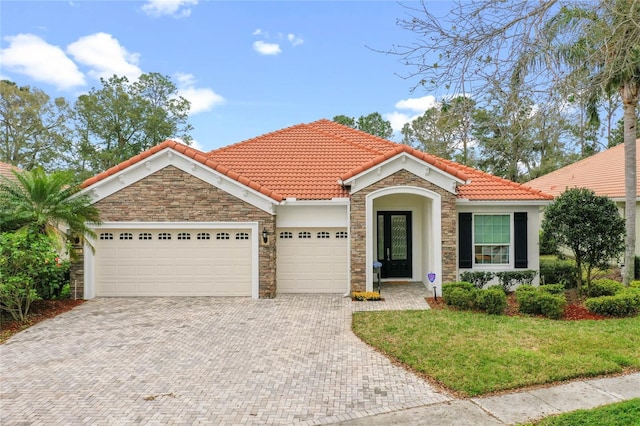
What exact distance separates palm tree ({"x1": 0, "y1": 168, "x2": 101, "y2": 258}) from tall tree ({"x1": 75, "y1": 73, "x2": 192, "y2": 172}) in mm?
22298

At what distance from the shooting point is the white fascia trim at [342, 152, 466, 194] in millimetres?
12703

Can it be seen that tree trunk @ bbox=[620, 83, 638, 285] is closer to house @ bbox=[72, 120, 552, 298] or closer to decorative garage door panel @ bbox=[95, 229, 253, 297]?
house @ bbox=[72, 120, 552, 298]

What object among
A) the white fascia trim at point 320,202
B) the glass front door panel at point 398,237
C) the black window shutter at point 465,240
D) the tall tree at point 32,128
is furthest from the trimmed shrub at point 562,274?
the tall tree at point 32,128

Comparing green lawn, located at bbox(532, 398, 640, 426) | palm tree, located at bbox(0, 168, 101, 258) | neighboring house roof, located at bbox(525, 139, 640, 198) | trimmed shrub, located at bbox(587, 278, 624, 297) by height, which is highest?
neighboring house roof, located at bbox(525, 139, 640, 198)

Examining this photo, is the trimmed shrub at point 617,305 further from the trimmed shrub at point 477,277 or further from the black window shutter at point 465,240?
the black window shutter at point 465,240

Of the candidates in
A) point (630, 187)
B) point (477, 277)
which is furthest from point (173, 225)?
point (630, 187)

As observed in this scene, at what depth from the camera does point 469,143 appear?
17.6ft

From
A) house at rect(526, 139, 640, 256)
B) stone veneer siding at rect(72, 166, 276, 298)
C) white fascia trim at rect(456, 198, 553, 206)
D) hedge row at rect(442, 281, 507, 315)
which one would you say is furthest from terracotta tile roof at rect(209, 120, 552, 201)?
house at rect(526, 139, 640, 256)

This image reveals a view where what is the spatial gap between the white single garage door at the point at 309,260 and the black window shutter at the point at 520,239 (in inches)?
223

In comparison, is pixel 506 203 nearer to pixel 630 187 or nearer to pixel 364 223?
pixel 630 187

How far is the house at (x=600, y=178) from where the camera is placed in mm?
17312

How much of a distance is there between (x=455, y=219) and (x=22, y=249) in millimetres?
12094

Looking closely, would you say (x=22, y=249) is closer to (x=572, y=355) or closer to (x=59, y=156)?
(x=572, y=355)

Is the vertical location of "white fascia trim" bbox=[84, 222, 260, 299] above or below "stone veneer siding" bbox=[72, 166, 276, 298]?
below
